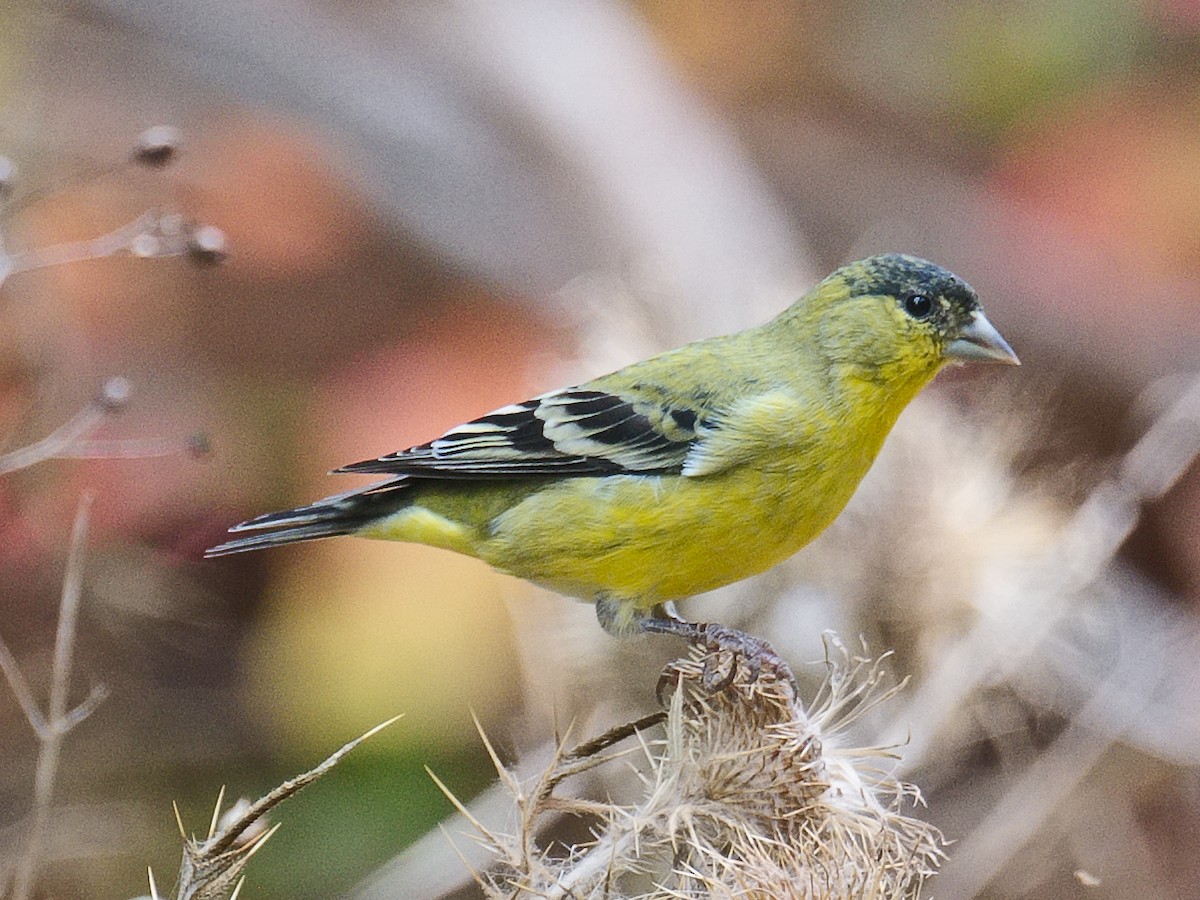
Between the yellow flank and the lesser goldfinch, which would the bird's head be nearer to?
the lesser goldfinch

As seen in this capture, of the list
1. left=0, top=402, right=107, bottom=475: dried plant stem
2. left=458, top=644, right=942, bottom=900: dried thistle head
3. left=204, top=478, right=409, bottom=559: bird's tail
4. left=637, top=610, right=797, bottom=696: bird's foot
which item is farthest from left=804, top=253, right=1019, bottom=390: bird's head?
left=0, top=402, right=107, bottom=475: dried plant stem

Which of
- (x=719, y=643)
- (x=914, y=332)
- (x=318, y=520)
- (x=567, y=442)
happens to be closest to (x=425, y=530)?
(x=318, y=520)

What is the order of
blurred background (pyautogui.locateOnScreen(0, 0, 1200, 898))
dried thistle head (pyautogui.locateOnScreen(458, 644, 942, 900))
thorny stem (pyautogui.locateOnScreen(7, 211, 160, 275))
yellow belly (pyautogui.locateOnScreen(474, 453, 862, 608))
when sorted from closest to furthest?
dried thistle head (pyautogui.locateOnScreen(458, 644, 942, 900)) < thorny stem (pyautogui.locateOnScreen(7, 211, 160, 275)) < yellow belly (pyautogui.locateOnScreen(474, 453, 862, 608)) < blurred background (pyautogui.locateOnScreen(0, 0, 1200, 898))

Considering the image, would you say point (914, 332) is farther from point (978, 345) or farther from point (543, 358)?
point (543, 358)

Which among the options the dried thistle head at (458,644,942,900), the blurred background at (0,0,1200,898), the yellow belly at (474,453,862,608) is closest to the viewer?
the dried thistle head at (458,644,942,900)

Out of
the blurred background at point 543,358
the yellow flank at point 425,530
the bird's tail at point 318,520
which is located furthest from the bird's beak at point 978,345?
the bird's tail at point 318,520
